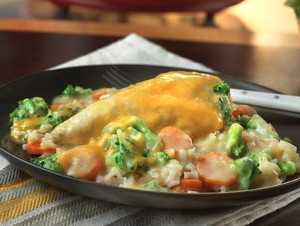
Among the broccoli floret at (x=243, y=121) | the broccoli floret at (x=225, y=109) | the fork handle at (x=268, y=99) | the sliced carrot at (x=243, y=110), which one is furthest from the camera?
the fork handle at (x=268, y=99)

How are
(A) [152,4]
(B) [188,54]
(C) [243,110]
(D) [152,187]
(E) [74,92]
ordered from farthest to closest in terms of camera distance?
(A) [152,4] < (B) [188,54] < (E) [74,92] < (C) [243,110] < (D) [152,187]

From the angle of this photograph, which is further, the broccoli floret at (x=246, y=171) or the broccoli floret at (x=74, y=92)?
the broccoli floret at (x=74, y=92)

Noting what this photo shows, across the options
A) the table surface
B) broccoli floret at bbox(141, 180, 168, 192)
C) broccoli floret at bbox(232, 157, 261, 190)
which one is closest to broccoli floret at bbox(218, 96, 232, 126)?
broccoli floret at bbox(232, 157, 261, 190)

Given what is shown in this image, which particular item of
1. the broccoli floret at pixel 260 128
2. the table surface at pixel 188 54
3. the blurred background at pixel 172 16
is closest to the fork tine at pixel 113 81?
the table surface at pixel 188 54

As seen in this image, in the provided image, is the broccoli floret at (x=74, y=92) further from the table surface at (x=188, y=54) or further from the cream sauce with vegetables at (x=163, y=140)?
the table surface at (x=188, y=54)

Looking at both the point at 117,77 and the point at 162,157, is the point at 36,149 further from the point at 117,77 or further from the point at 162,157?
the point at 117,77

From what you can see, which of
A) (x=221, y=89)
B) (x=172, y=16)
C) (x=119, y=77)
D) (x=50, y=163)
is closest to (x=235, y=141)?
(x=221, y=89)
